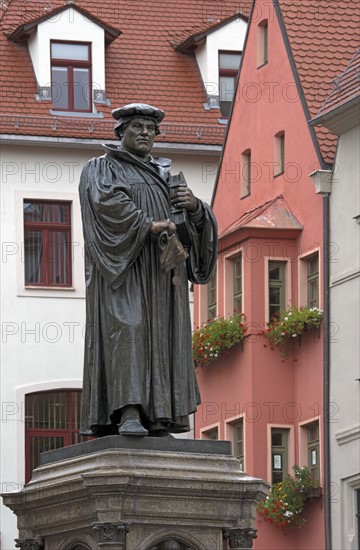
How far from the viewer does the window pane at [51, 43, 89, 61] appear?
41.7 meters

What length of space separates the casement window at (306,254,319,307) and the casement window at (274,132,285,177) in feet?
6.07

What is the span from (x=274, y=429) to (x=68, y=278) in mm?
6850

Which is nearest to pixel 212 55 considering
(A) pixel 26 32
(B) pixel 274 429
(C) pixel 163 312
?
(A) pixel 26 32

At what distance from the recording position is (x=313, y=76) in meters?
36.6

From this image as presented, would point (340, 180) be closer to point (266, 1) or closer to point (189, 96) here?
point (266, 1)

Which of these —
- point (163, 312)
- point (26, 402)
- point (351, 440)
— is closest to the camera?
point (163, 312)

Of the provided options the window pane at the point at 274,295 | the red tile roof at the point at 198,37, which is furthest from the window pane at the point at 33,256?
the window pane at the point at 274,295

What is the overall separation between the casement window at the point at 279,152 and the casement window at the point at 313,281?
1851 millimetres

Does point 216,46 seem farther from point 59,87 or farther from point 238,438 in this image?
point 238,438

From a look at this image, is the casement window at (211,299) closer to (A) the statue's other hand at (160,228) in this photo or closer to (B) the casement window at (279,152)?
(B) the casement window at (279,152)

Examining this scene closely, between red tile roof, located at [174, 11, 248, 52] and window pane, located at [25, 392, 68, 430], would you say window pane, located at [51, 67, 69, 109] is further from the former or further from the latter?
window pane, located at [25, 392, 68, 430]

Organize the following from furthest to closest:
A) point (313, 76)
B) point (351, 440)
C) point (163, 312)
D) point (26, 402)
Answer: point (26, 402) < point (313, 76) < point (351, 440) < point (163, 312)

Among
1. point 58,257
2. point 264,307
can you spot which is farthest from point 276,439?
point 58,257

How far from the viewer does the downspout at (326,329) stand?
34281 millimetres
